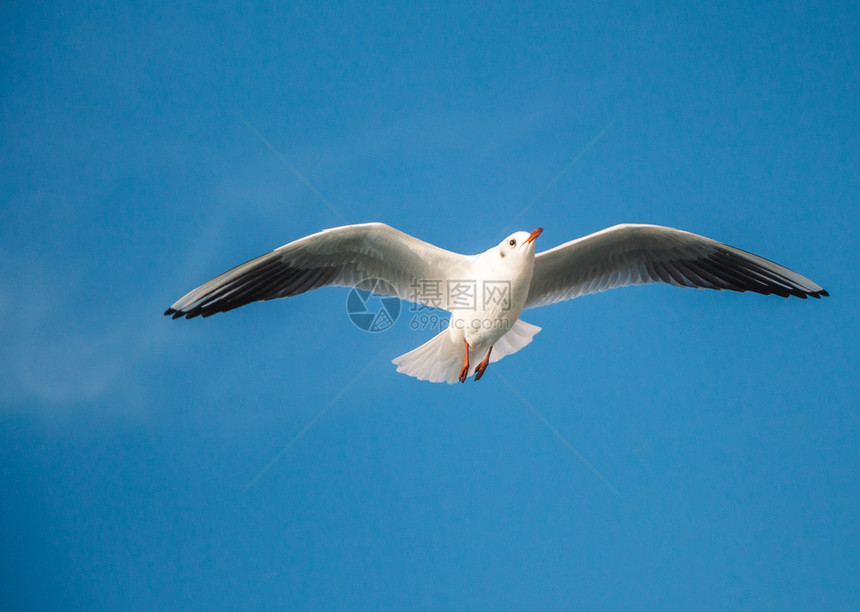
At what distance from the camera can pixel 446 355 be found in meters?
5.13

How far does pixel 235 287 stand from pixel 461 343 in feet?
5.39

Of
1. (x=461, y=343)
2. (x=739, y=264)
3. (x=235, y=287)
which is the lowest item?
(x=461, y=343)

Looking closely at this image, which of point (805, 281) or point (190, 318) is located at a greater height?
point (805, 281)

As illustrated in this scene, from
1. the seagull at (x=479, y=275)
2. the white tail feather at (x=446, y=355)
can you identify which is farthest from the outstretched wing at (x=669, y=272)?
the white tail feather at (x=446, y=355)

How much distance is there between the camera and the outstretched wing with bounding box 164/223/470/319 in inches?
188

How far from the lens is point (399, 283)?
5145 mm

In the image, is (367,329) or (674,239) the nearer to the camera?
(674,239)

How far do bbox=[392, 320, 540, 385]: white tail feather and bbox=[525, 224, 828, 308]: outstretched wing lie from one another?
308 mm

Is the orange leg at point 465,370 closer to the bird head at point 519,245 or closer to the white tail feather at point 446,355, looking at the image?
the white tail feather at point 446,355

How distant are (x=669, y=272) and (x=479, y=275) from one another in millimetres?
1568

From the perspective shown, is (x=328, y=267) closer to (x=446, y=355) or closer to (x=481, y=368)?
(x=446, y=355)

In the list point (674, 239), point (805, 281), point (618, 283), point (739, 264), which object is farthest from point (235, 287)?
point (805, 281)

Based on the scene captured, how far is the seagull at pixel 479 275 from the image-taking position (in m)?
4.75

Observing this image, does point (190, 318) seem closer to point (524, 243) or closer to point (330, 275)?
point (330, 275)
